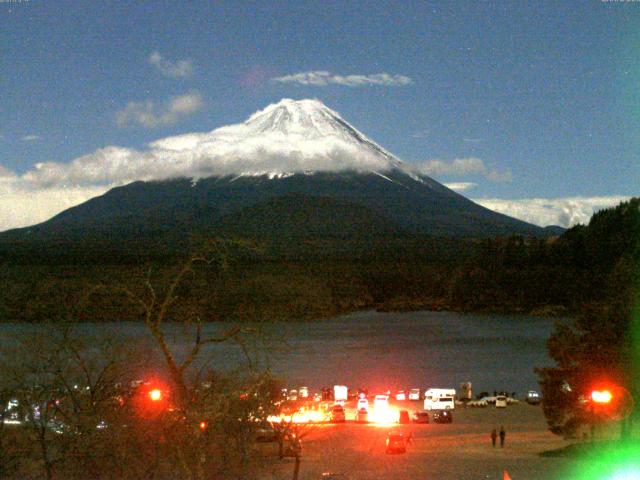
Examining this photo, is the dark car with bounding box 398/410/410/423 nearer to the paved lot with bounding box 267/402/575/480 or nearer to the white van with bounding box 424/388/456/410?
the paved lot with bounding box 267/402/575/480

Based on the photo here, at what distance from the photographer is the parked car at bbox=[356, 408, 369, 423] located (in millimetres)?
19345

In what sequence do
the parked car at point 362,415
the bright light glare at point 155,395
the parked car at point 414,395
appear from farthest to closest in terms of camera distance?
the parked car at point 414,395 < the parked car at point 362,415 < the bright light glare at point 155,395

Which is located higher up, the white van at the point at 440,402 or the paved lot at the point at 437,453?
the paved lot at the point at 437,453

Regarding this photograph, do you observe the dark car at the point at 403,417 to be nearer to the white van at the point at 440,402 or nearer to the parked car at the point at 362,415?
the parked car at the point at 362,415

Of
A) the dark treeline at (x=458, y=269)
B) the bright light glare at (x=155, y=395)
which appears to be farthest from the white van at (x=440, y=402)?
the dark treeline at (x=458, y=269)

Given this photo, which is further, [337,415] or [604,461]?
[337,415]

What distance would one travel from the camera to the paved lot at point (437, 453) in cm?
1012

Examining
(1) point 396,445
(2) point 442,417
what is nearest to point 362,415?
(2) point 442,417

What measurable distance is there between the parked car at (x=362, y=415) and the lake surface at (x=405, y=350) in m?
1.71

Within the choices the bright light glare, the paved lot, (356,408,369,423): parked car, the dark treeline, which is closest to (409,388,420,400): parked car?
(356,408,369,423): parked car

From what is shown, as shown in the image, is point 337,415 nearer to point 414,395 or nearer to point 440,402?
point 440,402

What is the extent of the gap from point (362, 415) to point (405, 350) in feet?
92.8

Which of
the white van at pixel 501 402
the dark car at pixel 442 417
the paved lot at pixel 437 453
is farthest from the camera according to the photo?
the white van at pixel 501 402

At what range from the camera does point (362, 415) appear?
19.8 m
